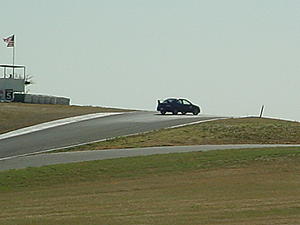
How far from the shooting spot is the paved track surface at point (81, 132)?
37219 millimetres

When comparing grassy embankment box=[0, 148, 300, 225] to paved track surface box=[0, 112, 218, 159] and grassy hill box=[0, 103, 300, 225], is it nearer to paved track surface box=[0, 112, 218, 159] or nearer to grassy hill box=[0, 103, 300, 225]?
grassy hill box=[0, 103, 300, 225]

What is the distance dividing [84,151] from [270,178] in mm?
12097

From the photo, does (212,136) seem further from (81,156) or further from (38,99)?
(38,99)

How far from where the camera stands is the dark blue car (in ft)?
192

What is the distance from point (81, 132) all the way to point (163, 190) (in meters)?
21.4

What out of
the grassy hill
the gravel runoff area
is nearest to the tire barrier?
the grassy hill

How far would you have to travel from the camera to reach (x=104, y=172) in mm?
26312

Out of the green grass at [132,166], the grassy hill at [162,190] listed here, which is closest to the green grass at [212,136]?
the grassy hill at [162,190]

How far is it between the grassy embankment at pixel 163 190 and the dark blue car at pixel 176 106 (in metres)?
27.3

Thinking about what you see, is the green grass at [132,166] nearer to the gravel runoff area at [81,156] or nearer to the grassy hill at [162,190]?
the grassy hill at [162,190]

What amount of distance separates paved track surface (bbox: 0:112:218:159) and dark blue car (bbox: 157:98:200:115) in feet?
18.0

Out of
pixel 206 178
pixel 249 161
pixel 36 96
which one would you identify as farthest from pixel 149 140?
pixel 36 96

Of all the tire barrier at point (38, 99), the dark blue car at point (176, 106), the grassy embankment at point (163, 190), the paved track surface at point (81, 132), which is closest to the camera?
the grassy embankment at point (163, 190)

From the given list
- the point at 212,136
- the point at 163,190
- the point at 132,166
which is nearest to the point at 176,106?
the point at 212,136
